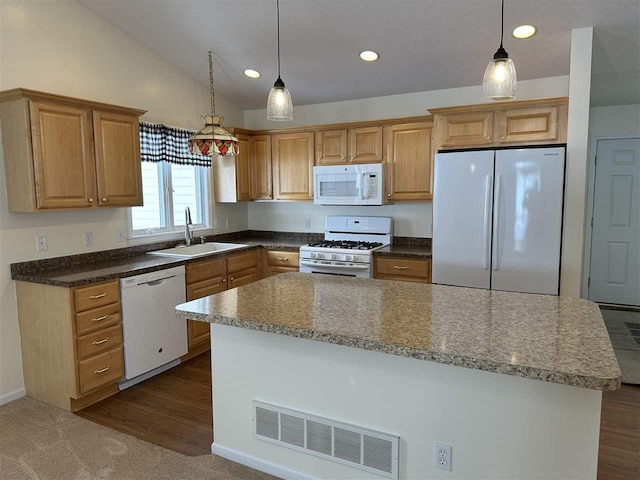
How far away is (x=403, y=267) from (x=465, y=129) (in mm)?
1305

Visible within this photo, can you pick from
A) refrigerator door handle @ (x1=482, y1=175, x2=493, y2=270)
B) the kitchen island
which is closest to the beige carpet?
the kitchen island

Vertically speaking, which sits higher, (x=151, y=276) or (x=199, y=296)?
(x=151, y=276)

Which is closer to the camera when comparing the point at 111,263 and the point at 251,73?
the point at 111,263

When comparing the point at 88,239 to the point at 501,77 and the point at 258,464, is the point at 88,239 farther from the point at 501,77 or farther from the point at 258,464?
the point at 501,77

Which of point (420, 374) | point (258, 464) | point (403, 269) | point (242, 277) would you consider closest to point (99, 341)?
point (258, 464)

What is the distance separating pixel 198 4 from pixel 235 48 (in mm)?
611

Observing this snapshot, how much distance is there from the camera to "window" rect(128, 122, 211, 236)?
13.0ft

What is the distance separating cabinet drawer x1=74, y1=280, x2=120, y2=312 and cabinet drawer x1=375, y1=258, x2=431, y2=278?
2234 mm

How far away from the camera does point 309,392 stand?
2100 mm

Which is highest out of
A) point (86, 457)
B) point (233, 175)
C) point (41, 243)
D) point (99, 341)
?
point (233, 175)

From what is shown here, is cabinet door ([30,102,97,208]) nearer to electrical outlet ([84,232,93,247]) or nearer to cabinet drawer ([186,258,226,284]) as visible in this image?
electrical outlet ([84,232,93,247])

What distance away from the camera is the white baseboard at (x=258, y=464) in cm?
217

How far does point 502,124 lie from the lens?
3523 mm

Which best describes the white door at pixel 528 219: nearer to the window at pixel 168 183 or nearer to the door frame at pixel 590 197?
the door frame at pixel 590 197
